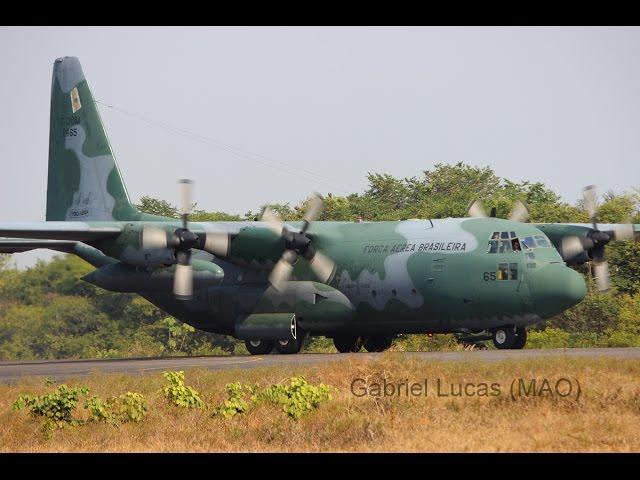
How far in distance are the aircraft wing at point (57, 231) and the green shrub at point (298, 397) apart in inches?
583

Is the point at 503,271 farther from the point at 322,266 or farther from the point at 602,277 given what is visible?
the point at 322,266

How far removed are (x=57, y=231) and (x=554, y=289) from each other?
15384 millimetres

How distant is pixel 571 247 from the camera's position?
36.1 meters

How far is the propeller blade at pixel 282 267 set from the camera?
1421 inches

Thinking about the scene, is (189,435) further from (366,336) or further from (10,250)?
(10,250)

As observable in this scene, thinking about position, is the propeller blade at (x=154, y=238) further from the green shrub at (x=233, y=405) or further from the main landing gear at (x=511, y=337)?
the green shrub at (x=233, y=405)

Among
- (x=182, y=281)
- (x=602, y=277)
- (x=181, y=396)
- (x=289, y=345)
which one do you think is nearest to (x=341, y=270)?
(x=289, y=345)

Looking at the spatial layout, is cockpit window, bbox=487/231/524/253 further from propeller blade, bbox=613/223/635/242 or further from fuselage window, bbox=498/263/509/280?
propeller blade, bbox=613/223/635/242

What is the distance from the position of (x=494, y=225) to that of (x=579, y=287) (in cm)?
339

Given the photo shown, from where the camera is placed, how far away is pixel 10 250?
38.2 meters

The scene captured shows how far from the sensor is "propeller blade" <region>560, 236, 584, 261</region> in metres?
36.0

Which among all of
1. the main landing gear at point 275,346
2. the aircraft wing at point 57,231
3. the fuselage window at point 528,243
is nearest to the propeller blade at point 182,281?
the aircraft wing at point 57,231

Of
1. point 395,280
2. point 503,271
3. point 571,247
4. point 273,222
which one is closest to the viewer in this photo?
point 503,271
